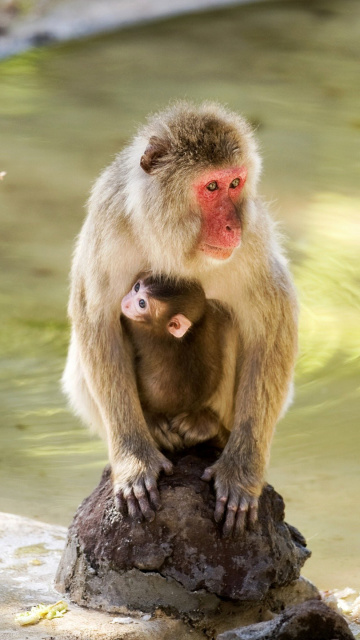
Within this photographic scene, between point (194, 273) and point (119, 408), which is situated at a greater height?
point (194, 273)

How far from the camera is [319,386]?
9.70 meters

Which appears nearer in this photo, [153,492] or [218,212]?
[218,212]

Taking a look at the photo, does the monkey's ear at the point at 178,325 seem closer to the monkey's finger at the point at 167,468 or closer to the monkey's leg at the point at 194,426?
the monkey's leg at the point at 194,426

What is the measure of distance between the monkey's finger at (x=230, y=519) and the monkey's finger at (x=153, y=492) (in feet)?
1.05

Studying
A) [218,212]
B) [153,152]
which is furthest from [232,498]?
[153,152]

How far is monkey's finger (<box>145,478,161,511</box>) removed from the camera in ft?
18.8

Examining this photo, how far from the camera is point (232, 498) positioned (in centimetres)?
576

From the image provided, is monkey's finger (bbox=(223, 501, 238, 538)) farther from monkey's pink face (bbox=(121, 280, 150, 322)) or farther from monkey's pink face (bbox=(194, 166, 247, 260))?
monkey's pink face (bbox=(194, 166, 247, 260))

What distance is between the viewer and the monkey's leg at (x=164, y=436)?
609 cm

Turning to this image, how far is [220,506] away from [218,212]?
137 centimetres

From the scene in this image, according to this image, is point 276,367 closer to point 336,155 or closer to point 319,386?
point 319,386

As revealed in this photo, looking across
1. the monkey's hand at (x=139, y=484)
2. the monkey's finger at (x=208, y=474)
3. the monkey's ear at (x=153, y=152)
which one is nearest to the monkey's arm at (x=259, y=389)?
Result: the monkey's finger at (x=208, y=474)

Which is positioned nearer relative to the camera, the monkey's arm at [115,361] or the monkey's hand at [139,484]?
the monkey's hand at [139,484]

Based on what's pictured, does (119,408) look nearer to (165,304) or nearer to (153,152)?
(165,304)
